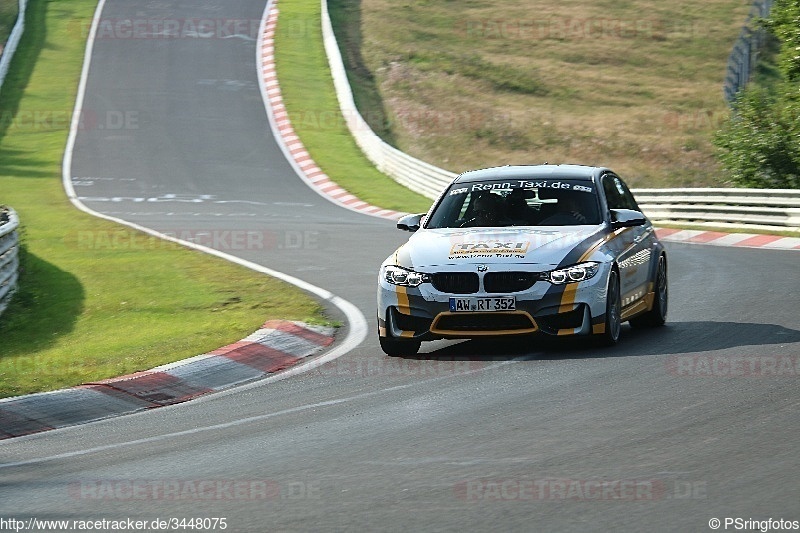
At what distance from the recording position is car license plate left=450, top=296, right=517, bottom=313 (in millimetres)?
10555

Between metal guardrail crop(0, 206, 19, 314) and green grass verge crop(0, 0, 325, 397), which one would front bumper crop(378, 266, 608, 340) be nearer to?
green grass verge crop(0, 0, 325, 397)

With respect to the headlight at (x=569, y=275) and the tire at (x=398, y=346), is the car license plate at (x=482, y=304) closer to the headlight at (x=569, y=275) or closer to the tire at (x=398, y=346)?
the headlight at (x=569, y=275)

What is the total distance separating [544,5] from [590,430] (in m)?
54.9

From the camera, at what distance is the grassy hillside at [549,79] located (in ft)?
127

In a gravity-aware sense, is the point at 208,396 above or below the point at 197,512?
below

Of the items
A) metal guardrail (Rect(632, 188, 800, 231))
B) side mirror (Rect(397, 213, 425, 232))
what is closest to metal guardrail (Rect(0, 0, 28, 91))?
metal guardrail (Rect(632, 188, 800, 231))

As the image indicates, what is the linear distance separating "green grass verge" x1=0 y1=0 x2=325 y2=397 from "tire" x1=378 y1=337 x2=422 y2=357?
1576mm

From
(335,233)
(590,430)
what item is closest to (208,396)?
(590,430)

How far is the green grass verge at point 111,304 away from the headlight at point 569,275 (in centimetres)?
302

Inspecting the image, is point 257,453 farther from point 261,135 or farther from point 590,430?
point 261,135

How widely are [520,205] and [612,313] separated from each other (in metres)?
1.43

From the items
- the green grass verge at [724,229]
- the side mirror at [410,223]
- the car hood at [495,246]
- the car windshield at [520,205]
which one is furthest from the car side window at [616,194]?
the green grass verge at [724,229]

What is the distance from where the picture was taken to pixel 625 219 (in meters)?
11.6

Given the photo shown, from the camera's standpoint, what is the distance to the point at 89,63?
4788cm
